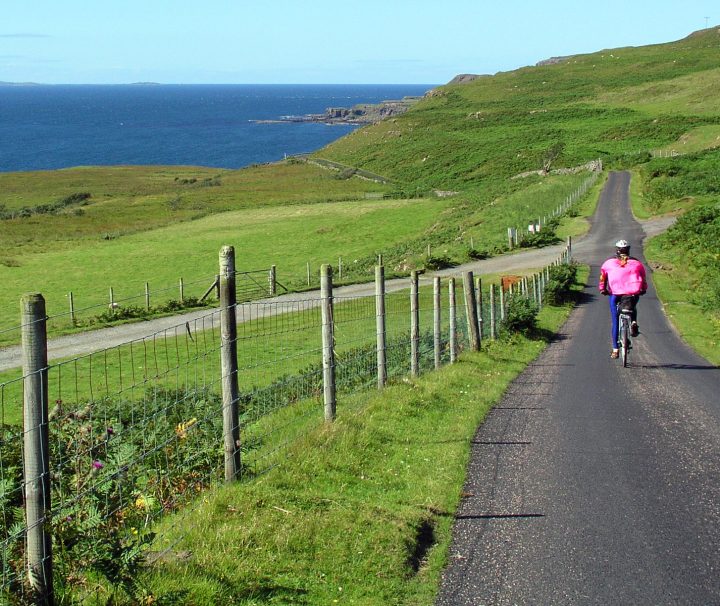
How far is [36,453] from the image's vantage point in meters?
4.90

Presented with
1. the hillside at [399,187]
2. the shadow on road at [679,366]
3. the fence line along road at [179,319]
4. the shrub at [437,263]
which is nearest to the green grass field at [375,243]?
the hillside at [399,187]

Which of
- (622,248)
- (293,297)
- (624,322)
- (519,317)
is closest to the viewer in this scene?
(622,248)

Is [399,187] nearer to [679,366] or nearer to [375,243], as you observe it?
[375,243]

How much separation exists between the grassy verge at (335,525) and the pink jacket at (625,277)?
19.5ft

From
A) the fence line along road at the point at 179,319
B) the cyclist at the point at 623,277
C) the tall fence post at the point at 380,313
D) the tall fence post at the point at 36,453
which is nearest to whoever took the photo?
the tall fence post at the point at 36,453

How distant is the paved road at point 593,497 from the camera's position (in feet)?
20.5

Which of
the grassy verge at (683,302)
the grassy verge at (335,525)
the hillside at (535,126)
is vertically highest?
the hillside at (535,126)

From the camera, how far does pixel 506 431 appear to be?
1074 centimetres

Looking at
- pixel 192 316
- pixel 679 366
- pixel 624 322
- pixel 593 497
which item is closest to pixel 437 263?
pixel 192 316

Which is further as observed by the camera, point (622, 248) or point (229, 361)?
point (622, 248)

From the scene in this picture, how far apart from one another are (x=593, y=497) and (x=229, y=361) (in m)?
3.35

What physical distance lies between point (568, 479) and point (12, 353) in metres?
24.7

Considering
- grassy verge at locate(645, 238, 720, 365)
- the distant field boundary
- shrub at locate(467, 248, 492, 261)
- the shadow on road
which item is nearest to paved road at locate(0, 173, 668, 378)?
shrub at locate(467, 248, 492, 261)

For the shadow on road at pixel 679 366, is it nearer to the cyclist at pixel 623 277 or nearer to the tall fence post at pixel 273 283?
the cyclist at pixel 623 277
